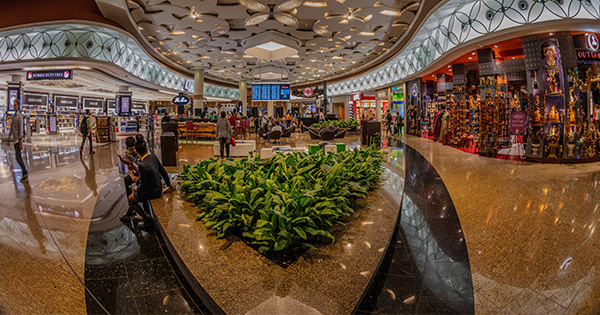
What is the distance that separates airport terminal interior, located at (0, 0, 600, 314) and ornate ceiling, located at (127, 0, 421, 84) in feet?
0.39

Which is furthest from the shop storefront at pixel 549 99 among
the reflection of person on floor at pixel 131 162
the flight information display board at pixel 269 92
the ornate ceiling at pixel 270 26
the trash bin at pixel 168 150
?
the flight information display board at pixel 269 92

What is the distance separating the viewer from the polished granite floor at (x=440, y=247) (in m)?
2.11

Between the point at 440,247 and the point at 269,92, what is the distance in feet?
55.8

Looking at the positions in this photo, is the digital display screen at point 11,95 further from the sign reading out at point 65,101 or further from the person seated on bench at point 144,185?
the person seated on bench at point 144,185

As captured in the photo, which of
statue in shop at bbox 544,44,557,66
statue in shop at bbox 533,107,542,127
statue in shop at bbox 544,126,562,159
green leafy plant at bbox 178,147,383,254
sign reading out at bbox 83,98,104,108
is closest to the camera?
green leafy plant at bbox 178,147,383,254

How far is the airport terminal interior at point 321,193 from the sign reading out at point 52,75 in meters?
0.09

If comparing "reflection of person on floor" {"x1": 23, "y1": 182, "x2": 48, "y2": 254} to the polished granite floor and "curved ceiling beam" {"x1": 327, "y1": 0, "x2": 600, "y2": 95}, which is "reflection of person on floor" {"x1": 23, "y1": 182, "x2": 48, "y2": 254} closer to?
the polished granite floor

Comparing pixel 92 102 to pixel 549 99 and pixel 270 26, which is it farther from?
pixel 549 99

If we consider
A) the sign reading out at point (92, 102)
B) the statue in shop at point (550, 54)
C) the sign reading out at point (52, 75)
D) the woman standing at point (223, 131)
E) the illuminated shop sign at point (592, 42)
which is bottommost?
the woman standing at point (223, 131)

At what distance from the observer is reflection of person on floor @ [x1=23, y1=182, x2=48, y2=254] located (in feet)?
10.3

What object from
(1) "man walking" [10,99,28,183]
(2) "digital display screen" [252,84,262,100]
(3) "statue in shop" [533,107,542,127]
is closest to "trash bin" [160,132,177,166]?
(1) "man walking" [10,99,28,183]

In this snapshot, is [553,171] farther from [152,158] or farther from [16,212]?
[16,212]

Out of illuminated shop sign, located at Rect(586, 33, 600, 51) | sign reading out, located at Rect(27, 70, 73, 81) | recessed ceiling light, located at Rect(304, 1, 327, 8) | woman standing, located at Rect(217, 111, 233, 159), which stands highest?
recessed ceiling light, located at Rect(304, 1, 327, 8)

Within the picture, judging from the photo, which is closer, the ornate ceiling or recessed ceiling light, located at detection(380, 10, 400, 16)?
the ornate ceiling
